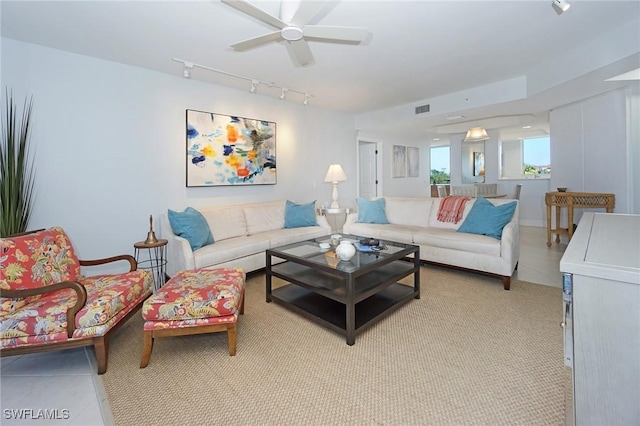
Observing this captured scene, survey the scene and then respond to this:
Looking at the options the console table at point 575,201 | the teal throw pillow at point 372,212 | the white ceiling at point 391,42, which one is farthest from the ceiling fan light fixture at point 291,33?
the console table at point 575,201

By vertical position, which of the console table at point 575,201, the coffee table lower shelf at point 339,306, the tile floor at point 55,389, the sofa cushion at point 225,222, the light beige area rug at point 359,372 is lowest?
the tile floor at point 55,389

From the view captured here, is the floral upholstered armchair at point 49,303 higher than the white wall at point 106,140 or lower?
lower

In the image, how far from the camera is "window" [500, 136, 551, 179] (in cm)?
798

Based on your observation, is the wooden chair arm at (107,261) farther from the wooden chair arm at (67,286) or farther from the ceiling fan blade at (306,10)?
the ceiling fan blade at (306,10)

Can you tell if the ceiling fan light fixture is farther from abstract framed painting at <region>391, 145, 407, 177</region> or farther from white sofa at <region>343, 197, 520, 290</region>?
abstract framed painting at <region>391, 145, 407, 177</region>

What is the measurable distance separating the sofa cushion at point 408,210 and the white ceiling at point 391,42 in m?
1.71

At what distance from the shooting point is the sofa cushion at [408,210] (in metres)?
4.32

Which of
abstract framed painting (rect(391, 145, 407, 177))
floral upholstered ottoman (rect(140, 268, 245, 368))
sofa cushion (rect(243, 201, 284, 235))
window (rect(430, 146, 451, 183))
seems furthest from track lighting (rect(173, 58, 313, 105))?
window (rect(430, 146, 451, 183))

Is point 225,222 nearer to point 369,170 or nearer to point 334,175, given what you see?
point 334,175

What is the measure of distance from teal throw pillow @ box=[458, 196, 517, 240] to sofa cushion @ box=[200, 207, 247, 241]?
112 inches

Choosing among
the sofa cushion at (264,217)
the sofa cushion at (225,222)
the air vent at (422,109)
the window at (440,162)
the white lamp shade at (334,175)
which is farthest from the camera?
the window at (440,162)

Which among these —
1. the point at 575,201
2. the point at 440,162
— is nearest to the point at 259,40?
the point at 575,201

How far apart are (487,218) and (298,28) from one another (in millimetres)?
2839

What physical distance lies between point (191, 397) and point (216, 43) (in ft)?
10.0
